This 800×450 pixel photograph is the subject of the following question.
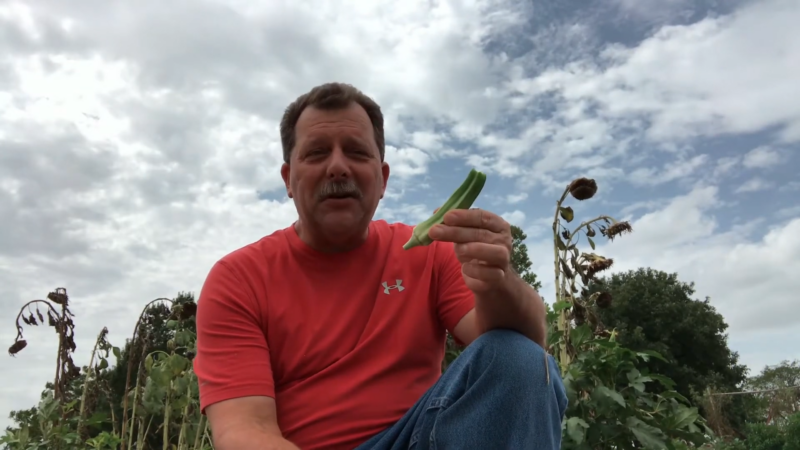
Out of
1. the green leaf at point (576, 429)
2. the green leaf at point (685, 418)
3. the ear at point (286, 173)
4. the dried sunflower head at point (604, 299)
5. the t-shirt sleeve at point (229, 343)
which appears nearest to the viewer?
the t-shirt sleeve at point (229, 343)

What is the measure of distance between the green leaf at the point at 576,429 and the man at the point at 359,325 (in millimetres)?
915

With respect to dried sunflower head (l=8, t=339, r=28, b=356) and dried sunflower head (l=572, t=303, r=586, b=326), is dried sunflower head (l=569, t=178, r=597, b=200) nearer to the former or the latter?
dried sunflower head (l=572, t=303, r=586, b=326)

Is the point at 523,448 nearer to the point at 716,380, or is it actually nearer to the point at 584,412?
the point at 584,412

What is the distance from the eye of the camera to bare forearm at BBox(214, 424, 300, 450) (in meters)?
1.68

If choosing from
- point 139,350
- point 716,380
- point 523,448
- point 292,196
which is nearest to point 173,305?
point 139,350

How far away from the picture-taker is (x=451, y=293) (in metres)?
2.15

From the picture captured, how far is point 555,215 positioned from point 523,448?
2.23 meters

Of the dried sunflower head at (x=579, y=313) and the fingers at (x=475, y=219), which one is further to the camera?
the dried sunflower head at (x=579, y=313)

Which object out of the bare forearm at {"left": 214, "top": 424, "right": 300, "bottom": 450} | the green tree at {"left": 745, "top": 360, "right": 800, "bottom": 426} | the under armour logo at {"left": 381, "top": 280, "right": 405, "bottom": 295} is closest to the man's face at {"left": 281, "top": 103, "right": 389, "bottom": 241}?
the under armour logo at {"left": 381, "top": 280, "right": 405, "bottom": 295}

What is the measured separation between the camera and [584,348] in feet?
11.0

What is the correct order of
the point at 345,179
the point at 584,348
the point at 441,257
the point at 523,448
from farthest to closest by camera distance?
the point at 584,348, the point at 441,257, the point at 345,179, the point at 523,448

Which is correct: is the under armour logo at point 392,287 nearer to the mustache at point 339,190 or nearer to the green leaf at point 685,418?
the mustache at point 339,190

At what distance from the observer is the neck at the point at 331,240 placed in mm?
2219

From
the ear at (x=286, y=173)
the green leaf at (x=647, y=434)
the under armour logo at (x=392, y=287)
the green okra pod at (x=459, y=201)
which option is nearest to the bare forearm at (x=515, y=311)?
the green okra pod at (x=459, y=201)
